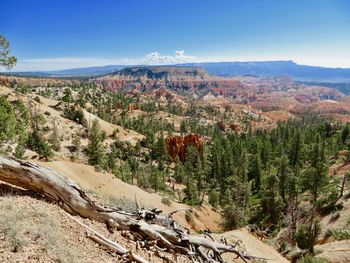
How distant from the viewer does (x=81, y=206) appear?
36.9 ft

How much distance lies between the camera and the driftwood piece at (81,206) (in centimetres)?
1097

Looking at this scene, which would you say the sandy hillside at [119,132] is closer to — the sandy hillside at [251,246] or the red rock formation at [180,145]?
the red rock formation at [180,145]

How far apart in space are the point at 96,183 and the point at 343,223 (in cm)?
3554

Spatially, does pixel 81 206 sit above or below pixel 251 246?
above

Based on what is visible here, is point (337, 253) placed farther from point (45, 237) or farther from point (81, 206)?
point (45, 237)

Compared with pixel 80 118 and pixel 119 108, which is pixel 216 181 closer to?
pixel 80 118

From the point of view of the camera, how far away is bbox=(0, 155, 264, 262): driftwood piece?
11.0 m

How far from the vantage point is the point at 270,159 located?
100 m

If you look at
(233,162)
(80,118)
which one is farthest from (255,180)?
(80,118)

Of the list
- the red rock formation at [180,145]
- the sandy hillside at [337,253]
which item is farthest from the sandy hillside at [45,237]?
the red rock formation at [180,145]

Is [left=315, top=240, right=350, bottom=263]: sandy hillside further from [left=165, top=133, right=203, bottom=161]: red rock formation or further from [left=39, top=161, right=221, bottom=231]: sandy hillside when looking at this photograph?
[left=165, top=133, right=203, bottom=161]: red rock formation

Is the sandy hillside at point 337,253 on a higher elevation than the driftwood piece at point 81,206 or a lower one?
lower

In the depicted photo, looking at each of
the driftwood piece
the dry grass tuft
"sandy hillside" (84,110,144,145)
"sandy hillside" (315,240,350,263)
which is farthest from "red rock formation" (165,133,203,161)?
the dry grass tuft

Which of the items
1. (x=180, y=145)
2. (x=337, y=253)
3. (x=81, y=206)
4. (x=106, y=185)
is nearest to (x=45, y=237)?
(x=81, y=206)
